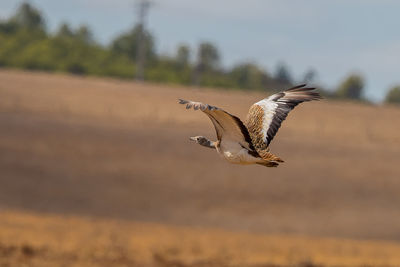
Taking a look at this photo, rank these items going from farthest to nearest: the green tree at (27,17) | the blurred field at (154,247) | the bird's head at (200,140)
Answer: the green tree at (27,17), the blurred field at (154,247), the bird's head at (200,140)

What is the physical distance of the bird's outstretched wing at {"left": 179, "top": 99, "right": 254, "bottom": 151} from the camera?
209 inches

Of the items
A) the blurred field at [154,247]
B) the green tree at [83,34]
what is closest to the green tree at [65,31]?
the green tree at [83,34]

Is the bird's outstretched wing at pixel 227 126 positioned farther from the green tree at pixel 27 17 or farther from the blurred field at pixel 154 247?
the green tree at pixel 27 17

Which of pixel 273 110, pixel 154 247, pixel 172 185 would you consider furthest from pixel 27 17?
pixel 273 110

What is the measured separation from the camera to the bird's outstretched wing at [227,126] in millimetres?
5309

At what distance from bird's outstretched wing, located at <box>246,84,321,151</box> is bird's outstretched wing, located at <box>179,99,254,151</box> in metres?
0.58

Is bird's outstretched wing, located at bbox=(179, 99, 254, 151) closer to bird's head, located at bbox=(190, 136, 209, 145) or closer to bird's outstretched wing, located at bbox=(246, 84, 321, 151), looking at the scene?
bird's head, located at bbox=(190, 136, 209, 145)

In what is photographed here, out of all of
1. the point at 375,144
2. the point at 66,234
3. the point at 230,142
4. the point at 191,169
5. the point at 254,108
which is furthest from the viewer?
the point at 375,144

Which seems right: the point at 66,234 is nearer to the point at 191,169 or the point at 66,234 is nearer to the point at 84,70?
the point at 191,169

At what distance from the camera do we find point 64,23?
141250 millimetres

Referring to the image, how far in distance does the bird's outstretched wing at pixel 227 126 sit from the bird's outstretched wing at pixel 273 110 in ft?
1.91

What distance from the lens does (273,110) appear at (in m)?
7.05

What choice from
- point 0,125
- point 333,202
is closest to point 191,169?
point 333,202

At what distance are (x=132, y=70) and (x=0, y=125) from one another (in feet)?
92.5
